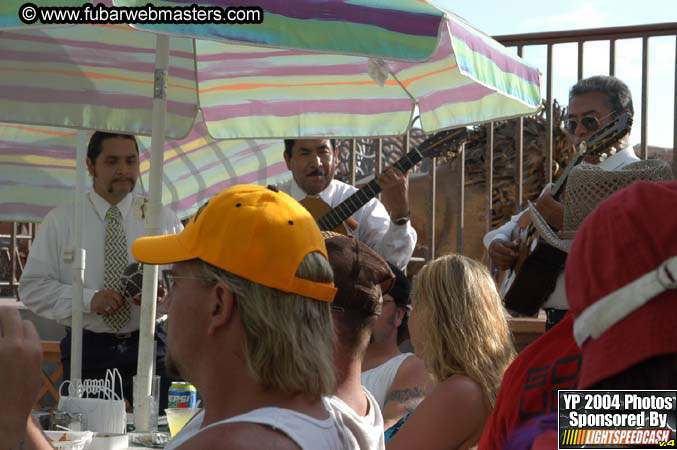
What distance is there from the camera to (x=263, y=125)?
4.91 meters

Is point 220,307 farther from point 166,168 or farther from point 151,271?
point 166,168

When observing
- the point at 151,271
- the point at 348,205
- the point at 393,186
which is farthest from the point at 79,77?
the point at 393,186

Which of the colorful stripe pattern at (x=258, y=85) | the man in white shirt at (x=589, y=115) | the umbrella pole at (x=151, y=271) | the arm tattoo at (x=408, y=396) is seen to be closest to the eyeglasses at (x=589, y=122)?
the man in white shirt at (x=589, y=115)

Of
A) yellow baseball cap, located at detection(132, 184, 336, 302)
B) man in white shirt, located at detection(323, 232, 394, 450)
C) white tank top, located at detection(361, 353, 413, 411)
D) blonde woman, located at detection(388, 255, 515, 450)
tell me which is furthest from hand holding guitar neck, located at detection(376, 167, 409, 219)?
yellow baseball cap, located at detection(132, 184, 336, 302)

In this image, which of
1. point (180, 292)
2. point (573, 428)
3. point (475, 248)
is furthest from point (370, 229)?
point (573, 428)

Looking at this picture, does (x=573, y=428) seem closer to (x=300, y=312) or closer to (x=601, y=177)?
(x=300, y=312)

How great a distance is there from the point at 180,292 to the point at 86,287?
290 cm

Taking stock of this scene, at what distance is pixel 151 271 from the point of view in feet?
11.8

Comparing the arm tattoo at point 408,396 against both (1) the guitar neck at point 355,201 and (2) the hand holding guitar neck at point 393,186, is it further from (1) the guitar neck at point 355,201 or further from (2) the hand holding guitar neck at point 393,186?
(1) the guitar neck at point 355,201

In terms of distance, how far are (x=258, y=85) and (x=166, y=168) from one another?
60.1 inches

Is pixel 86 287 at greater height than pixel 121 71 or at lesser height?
lesser

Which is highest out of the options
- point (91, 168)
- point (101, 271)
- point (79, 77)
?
point (79, 77)

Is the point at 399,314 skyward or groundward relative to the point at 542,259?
groundward

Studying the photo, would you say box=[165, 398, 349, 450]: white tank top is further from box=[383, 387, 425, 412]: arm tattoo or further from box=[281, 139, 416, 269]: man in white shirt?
box=[281, 139, 416, 269]: man in white shirt
